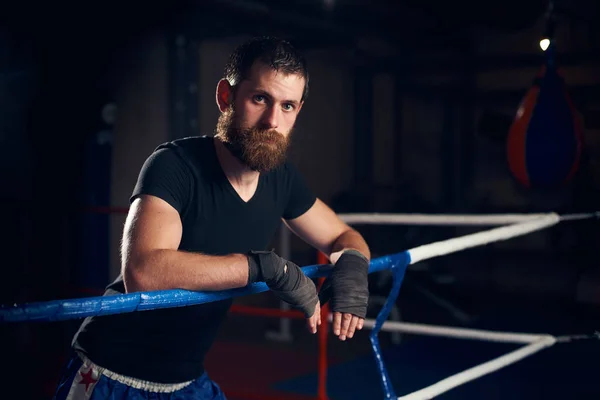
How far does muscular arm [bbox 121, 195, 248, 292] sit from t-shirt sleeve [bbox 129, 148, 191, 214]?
21 mm

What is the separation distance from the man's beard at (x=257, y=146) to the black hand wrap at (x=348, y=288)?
276 millimetres

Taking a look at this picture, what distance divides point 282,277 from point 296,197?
629mm

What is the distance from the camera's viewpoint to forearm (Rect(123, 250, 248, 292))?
131 centimetres

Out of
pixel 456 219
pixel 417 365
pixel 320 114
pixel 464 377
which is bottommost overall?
pixel 417 365

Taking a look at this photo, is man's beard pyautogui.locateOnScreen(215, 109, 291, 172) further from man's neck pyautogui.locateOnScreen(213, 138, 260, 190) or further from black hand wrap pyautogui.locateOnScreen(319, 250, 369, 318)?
black hand wrap pyautogui.locateOnScreen(319, 250, 369, 318)

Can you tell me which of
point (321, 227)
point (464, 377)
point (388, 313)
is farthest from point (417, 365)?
point (388, 313)

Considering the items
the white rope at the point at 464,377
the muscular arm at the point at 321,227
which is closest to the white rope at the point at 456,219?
the white rope at the point at 464,377

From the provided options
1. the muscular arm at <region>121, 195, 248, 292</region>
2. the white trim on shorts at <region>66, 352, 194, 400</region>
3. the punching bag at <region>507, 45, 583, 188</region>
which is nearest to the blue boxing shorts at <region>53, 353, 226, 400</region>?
the white trim on shorts at <region>66, 352, 194, 400</region>

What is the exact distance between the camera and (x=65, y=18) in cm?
482

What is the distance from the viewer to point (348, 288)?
152 centimetres

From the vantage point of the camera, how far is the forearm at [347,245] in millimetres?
1828

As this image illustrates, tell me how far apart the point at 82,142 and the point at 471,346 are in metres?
2.78

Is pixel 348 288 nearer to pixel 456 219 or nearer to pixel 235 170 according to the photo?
pixel 235 170

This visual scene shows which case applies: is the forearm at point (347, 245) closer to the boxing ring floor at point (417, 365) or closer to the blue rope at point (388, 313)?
the blue rope at point (388, 313)
